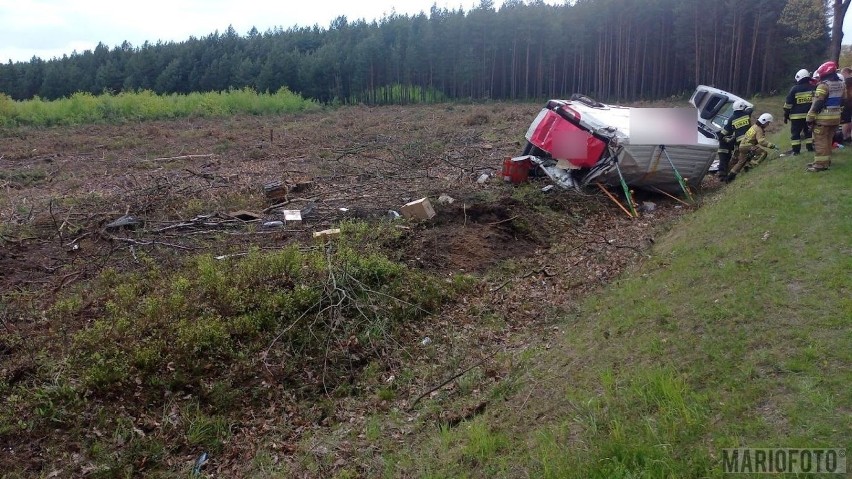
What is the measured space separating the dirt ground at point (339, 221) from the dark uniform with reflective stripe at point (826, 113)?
2.24 metres

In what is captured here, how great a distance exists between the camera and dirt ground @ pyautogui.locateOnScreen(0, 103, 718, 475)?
650cm

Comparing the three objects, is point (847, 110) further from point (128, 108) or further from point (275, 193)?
point (128, 108)

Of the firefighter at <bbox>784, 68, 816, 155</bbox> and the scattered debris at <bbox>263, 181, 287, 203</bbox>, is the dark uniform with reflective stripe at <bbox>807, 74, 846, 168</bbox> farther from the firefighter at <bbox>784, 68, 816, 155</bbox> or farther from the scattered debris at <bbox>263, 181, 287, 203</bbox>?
the scattered debris at <bbox>263, 181, 287, 203</bbox>

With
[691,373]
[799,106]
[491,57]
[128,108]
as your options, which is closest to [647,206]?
[799,106]

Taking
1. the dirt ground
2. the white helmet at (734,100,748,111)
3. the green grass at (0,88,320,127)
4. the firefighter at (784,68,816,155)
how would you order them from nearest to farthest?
1. the dirt ground
2. the firefighter at (784,68,816,155)
3. the white helmet at (734,100,748,111)
4. the green grass at (0,88,320,127)

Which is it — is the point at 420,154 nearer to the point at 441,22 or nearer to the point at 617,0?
the point at 617,0

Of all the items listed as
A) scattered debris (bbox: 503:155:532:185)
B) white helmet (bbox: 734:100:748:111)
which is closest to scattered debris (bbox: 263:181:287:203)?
scattered debris (bbox: 503:155:532:185)

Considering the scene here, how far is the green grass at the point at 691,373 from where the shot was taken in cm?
302

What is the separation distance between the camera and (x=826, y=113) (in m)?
8.14

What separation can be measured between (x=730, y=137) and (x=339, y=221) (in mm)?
8500

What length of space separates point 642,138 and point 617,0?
40.2m

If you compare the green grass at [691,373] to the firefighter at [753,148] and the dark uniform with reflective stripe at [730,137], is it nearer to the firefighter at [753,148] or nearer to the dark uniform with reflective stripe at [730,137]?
the firefighter at [753,148]

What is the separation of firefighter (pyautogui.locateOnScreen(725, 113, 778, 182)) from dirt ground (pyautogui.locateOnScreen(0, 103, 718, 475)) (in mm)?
671

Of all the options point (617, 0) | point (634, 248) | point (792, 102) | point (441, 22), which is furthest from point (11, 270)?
point (441, 22)
